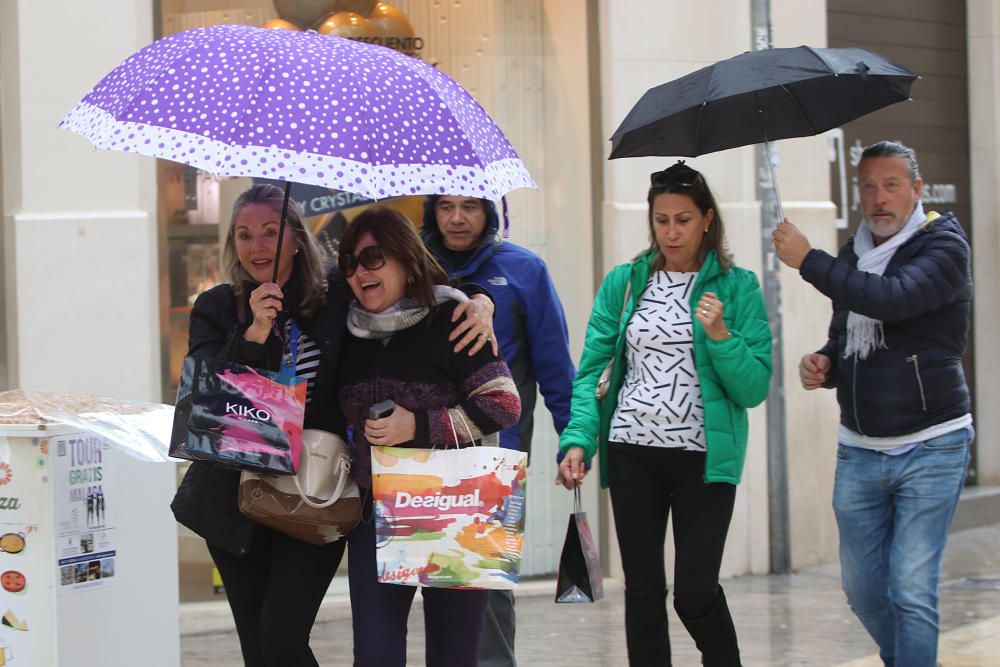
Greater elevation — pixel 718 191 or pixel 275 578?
pixel 718 191

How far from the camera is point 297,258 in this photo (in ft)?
13.5

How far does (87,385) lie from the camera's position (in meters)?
6.60

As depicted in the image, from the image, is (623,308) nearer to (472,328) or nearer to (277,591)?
(472,328)

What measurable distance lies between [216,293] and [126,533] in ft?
3.16

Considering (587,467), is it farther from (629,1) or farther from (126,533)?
(629,1)

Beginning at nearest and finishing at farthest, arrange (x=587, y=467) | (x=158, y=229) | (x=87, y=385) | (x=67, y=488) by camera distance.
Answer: (x=67, y=488)
(x=587, y=467)
(x=87, y=385)
(x=158, y=229)

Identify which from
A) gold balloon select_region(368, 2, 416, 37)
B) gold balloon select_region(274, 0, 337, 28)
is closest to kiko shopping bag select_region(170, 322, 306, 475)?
gold balloon select_region(274, 0, 337, 28)

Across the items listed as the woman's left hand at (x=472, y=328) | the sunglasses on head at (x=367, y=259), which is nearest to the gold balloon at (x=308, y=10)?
the sunglasses on head at (x=367, y=259)

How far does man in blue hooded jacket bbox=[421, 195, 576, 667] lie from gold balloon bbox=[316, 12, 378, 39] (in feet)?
7.33

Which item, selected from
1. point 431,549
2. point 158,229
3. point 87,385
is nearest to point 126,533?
point 431,549

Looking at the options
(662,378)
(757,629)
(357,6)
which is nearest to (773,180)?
(662,378)

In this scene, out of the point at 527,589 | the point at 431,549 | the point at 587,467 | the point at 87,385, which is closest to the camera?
the point at 431,549

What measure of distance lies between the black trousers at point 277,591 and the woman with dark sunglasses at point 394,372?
0.13 meters

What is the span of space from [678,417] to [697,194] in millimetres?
747
